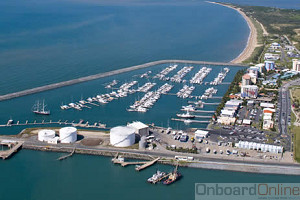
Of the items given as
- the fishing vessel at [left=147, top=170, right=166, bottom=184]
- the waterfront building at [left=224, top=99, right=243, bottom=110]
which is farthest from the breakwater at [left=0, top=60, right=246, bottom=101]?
the fishing vessel at [left=147, top=170, right=166, bottom=184]

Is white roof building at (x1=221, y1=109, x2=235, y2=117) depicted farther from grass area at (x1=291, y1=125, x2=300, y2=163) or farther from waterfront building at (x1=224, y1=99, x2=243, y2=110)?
grass area at (x1=291, y1=125, x2=300, y2=163)

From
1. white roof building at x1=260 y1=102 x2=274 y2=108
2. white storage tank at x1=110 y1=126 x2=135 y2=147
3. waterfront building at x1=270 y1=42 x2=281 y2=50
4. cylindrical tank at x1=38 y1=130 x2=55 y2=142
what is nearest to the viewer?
white storage tank at x1=110 y1=126 x2=135 y2=147

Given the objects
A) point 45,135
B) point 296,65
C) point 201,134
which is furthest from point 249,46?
point 45,135

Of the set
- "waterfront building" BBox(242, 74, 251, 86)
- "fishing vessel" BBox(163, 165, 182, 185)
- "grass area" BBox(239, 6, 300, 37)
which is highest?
"grass area" BBox(239, 6, 300, 37)

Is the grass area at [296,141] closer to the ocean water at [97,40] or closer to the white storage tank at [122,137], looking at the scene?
the white storage tank at [122,137]

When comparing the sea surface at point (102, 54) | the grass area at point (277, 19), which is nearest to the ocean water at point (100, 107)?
the sea surface at point (102, 54)

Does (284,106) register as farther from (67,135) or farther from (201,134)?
(67,135)
